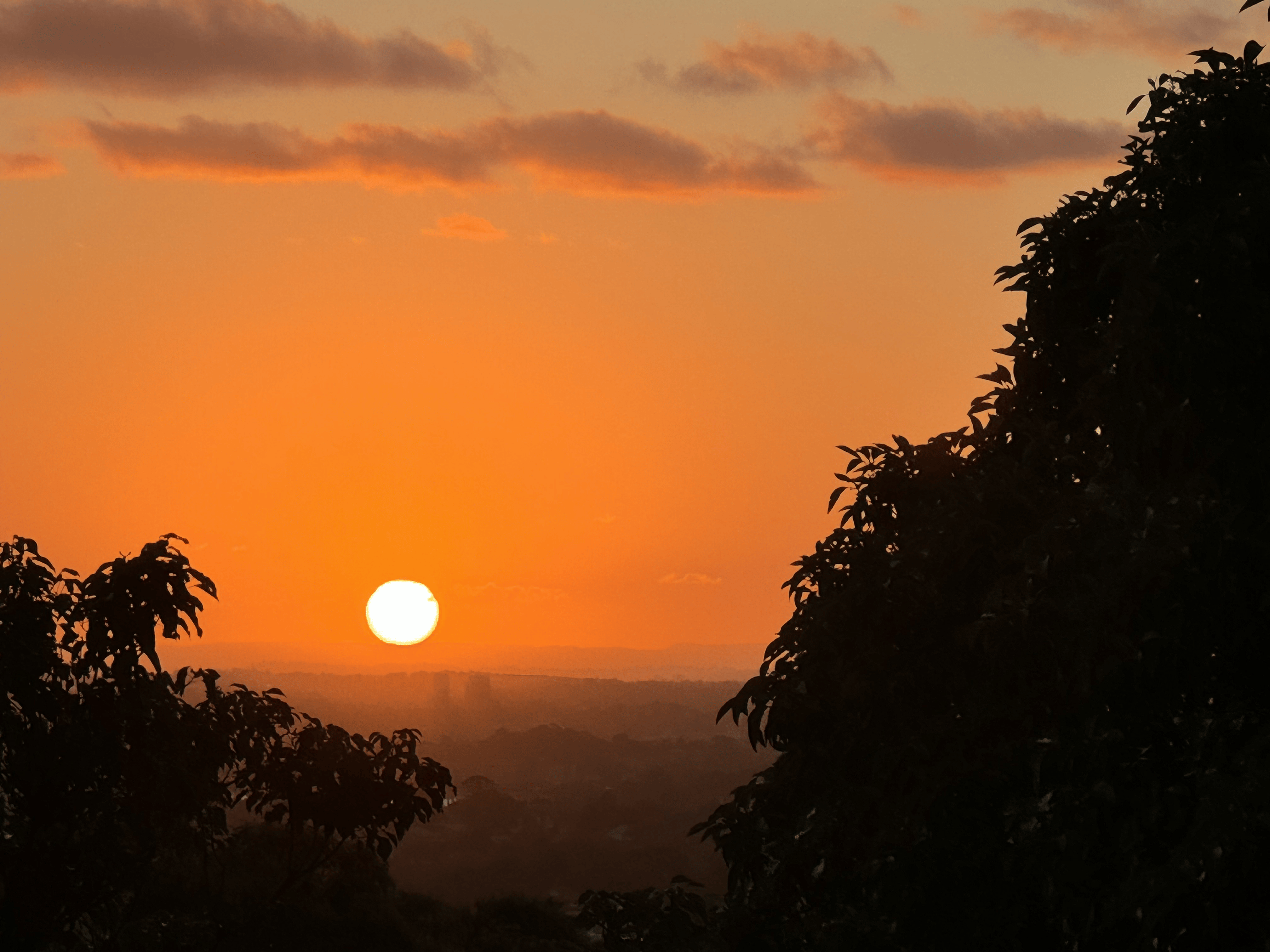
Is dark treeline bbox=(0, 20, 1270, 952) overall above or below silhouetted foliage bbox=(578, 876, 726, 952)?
above

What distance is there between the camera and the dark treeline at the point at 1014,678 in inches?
332

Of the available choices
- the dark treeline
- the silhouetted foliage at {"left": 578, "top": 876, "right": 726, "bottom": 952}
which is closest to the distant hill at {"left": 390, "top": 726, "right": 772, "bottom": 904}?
the dark treeline

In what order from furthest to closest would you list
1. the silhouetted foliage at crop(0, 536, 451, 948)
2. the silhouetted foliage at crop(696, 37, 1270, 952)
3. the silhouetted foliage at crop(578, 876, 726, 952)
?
the silhouetted foliage at crop(0, 536, 451, 948) → the silhouetted foliage at crop(578, 876, 726, 952) → the silhouetted foliage at crop(696, 37, 1270, 952)

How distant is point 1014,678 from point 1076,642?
947 millimetres

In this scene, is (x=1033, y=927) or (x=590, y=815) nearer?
(x=1033, y=927)

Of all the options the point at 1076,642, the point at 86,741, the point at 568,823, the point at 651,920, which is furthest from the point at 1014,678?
the point at 568,823

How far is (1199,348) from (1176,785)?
265 centimetres

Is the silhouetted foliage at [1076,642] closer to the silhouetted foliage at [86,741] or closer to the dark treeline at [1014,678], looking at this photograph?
the dark treeline at [1014,678]

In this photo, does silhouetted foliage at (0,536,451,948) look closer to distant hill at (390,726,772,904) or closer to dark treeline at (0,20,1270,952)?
dark treeline at (0,20,1270,952)

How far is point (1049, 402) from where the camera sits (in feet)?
40.3

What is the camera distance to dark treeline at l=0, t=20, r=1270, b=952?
845 cm

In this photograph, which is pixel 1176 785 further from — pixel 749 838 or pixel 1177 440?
pixel 749 838

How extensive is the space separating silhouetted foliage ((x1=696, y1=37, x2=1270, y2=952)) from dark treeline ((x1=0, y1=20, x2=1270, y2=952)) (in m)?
0.02

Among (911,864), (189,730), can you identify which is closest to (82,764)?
(189,730)
